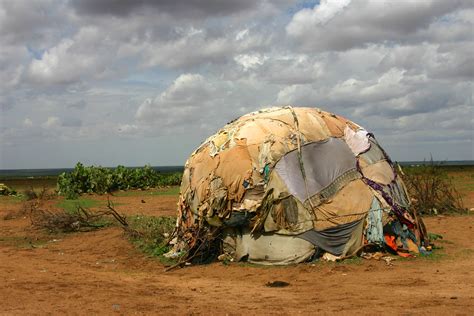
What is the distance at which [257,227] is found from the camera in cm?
954

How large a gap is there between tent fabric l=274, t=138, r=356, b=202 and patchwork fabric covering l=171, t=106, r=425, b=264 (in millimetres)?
19

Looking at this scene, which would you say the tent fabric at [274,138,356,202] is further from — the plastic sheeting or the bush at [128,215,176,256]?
the bush at [128,215,176,256]

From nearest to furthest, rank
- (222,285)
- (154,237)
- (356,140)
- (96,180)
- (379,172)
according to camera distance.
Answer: (222,285)
(379,172)
(356,140)
(154,237)
(96,180)

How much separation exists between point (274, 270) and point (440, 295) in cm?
303

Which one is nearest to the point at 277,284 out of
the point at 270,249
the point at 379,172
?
the point at 270,249

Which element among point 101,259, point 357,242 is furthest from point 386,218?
point 101,259

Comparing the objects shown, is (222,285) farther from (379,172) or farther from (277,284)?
(379,172)

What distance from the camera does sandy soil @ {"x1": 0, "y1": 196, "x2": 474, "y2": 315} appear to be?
6.58 meters

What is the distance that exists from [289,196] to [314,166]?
85 cm

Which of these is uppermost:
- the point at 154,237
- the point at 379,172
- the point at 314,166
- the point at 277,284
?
the point at 314,166

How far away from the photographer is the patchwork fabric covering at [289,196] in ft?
31.2

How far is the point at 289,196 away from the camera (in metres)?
9.59

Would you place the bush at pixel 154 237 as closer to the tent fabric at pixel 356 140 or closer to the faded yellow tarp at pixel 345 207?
the faded yellow tarp at pixel 345 207

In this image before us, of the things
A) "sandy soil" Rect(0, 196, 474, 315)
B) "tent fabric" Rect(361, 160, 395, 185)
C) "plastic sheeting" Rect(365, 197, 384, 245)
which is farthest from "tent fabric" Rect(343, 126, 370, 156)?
"sandy soil" Rect(0, 196, 474, 315)
